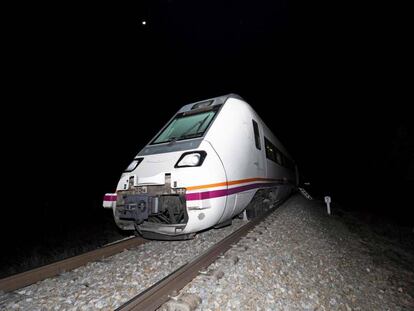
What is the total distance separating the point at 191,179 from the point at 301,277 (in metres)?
2.09

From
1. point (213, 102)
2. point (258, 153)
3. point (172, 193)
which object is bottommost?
point (172, 193)

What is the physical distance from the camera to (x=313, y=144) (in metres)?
87.6

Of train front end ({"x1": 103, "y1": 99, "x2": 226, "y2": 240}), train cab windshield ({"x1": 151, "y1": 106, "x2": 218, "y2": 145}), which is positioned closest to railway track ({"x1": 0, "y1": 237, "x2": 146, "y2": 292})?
train front end ({"x1": 103, "y1": 99, "x2": 226, "y2": 240})

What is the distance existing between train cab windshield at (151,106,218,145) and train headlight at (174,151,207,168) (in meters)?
0.55

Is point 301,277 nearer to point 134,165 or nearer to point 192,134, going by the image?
point 192,134

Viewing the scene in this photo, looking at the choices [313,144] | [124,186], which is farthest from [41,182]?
[313,144]

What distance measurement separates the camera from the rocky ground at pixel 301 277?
8.54 ft

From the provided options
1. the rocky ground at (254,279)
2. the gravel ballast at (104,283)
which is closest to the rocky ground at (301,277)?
the rocky ground at (254,279)

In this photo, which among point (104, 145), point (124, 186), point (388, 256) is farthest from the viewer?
point (104, 145)

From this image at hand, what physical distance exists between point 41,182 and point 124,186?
12.8 m

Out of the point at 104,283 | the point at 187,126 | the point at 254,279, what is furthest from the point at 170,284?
the point at 187,126

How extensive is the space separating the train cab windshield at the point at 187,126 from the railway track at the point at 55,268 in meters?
2.21

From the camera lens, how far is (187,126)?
4992mm

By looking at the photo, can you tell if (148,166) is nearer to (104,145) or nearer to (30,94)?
(30,94)
